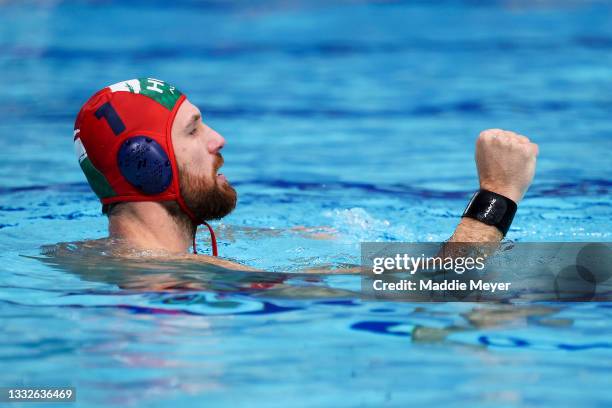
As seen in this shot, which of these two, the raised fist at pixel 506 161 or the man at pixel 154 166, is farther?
the man at pixel 154 166

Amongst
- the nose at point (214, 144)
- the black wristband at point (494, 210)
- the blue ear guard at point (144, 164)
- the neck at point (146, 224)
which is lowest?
the neck at point (146, 224)

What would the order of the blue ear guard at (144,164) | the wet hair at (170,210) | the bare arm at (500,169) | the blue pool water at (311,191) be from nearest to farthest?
the blue pool water at (311,191) → the bare arm at (500,169) → the blue ear guard at (144,164) → the wet hair at (170,210)

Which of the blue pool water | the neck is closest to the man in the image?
the neck

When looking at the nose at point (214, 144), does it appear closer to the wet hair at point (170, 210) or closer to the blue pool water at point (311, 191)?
the wet hair at point (170, 210)

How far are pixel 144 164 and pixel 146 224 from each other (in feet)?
0.86

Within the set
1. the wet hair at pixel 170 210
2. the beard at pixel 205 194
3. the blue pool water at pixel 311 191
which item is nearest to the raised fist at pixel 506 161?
the blue pool water at pixel 311 191

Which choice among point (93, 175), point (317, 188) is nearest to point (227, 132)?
point (317, 188)

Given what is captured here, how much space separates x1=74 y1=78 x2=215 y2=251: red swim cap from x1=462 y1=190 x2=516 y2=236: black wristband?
120cm

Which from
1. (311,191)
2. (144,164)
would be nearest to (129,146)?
(144,164)

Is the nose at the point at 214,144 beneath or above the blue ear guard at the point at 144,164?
above

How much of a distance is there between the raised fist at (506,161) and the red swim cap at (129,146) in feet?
4.06

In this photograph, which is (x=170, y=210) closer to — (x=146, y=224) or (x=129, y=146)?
(x=146, y=224)

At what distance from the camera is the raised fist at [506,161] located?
3.97 meters

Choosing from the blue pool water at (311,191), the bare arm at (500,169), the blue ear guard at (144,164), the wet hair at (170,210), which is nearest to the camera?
the blue pool water at (311,191)
